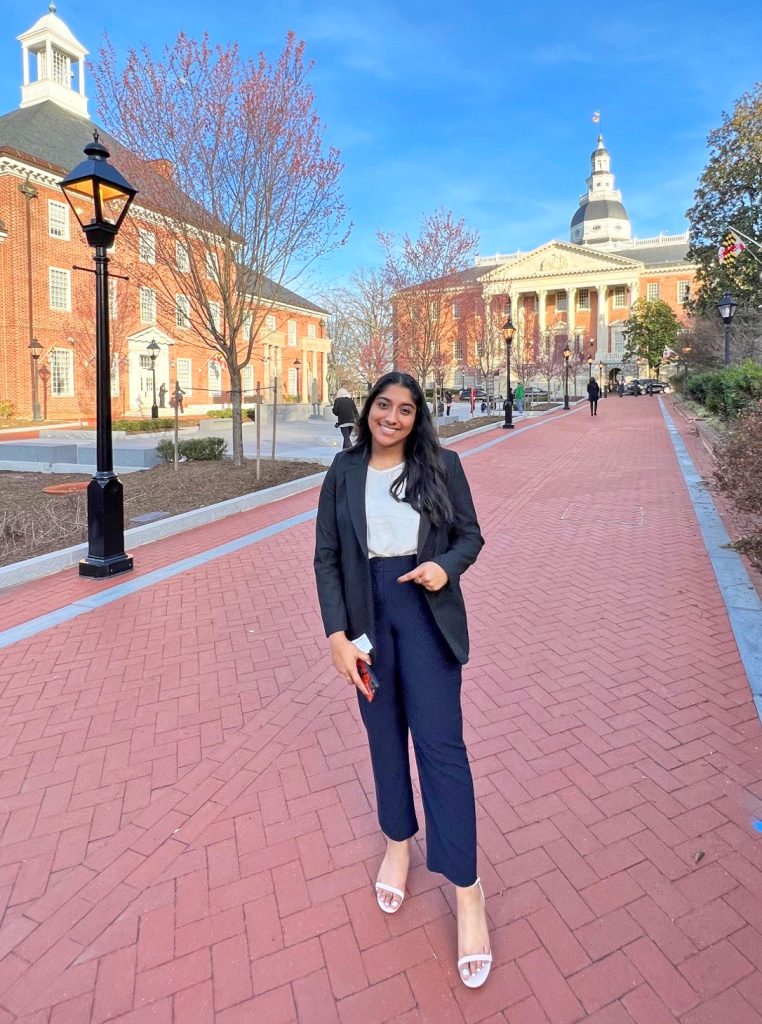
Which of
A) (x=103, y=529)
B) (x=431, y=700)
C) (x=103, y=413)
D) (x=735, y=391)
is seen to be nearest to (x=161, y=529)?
(x=103, y=529)

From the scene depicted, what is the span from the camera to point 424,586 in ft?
6.67

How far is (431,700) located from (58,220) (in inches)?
1423

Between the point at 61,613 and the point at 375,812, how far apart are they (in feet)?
12.1

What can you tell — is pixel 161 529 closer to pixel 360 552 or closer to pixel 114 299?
pixel 360 552

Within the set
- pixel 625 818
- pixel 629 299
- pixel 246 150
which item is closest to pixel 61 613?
pixel 625 818

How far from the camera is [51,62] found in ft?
119

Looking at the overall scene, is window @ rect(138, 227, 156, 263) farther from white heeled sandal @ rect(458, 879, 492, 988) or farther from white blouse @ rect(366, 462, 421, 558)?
white heeled sandal @ rect(458, 879, 492, 988)

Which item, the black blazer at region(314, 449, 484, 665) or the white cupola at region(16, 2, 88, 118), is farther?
the white cupola at region(16, 2, 88, 118)

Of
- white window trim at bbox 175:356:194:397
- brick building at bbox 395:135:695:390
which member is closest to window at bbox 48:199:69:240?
A: white window trim at bbox 175:356:194:397

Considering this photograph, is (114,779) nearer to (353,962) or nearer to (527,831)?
(353,962)

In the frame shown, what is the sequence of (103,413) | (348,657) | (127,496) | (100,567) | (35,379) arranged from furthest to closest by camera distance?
(35,379) → (127,496) → (103,413) → (100,567) → (348,657)

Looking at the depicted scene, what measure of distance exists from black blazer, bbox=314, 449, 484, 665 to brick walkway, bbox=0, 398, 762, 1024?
102 cm

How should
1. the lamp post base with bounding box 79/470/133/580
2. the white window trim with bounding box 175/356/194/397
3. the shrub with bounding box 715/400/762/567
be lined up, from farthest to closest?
the white window trim with bounding box 175/356/194/397 → the lamp post base with bounding box 79/470/133/580 → the shrub with bounding box 715/400/762/567

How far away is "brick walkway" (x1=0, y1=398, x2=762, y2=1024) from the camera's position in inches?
79.2
